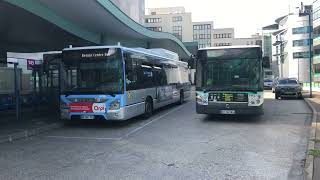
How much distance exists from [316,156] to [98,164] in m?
4.47

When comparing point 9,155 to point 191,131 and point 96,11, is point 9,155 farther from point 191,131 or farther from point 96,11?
point 96,11

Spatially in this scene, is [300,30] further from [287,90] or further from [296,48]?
[287,90]

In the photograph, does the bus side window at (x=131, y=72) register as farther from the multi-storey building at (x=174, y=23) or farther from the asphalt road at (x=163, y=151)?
the multi-storey building at (x=174, y=23)

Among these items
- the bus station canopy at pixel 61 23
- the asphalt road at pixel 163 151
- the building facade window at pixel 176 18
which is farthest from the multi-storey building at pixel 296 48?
the asphalt road at pixel 163 151

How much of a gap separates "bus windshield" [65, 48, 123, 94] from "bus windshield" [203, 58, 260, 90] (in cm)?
355

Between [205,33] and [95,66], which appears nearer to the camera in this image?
[95,66]

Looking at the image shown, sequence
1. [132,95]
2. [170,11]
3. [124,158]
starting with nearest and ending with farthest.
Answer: [124,158] < [132,95] < [170,11]

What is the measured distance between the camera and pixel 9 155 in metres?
9.62

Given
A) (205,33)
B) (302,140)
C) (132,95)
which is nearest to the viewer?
(302,140)

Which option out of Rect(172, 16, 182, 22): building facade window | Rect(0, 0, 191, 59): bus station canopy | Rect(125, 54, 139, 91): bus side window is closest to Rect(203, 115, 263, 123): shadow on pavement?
Rect(125, 54, 139, 91): bus side window

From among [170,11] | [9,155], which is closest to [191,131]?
[9,155]

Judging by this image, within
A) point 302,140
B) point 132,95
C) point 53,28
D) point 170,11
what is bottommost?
point 302,140

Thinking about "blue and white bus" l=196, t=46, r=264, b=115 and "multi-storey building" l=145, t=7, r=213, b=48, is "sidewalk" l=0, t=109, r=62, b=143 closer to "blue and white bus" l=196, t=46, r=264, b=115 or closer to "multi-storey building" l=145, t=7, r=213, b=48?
"blue and white bus" l=196, t=46, r=264, b=115

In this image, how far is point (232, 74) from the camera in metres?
15.5
